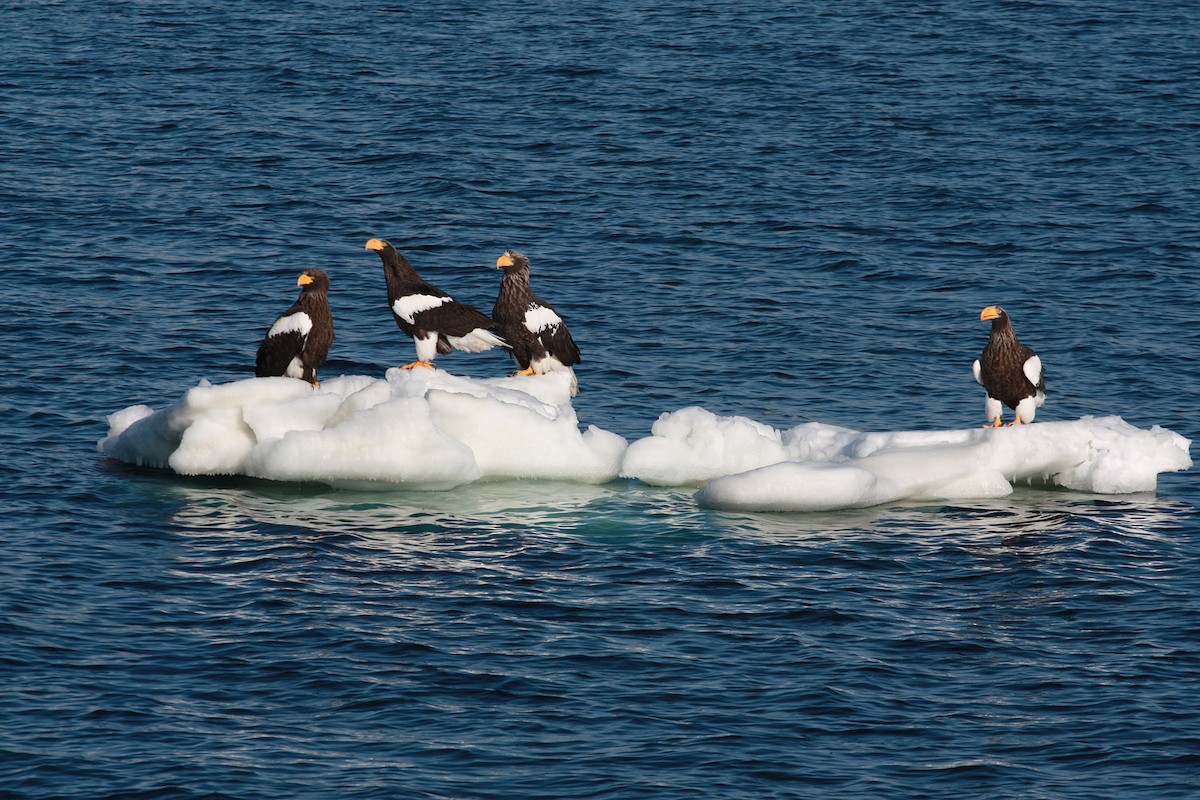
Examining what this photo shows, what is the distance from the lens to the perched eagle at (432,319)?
2412 cm

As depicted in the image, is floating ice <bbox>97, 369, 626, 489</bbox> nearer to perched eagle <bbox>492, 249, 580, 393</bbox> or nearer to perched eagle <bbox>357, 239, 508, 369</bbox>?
perched eagle <bbox>357, 239, 508, 369</bbox>

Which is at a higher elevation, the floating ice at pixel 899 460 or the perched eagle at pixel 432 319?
the perched eagle at pixel 432 319

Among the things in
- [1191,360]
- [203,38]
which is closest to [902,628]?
[1191,360]

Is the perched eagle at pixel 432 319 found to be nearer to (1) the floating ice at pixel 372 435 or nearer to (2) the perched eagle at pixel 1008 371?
(1) the floating ice at pixel 372 435

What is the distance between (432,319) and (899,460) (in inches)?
262

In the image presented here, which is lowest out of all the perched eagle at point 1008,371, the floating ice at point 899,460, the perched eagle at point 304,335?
the floating ice at point 899,460

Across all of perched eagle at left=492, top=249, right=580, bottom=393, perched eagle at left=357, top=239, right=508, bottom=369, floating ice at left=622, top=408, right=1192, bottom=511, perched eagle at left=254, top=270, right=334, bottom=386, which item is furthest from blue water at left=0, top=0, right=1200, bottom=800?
perched eagle at left=357, top=239, right=508, bottom=369

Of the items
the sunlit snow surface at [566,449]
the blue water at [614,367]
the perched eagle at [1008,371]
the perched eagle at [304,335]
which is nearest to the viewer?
the blue water at [614,367]

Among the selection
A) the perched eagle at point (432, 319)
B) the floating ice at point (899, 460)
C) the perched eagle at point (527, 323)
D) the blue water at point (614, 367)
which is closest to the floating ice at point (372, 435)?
the blue water at point (614, 367)

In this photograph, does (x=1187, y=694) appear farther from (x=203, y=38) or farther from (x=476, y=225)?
(x=203, y=38)

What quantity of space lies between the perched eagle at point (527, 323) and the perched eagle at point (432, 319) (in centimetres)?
31

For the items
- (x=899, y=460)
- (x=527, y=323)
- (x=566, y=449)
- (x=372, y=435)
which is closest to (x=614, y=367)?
(x=527, y=323)

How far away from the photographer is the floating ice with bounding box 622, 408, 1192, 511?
21.9m

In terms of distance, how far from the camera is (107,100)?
46.6 m
